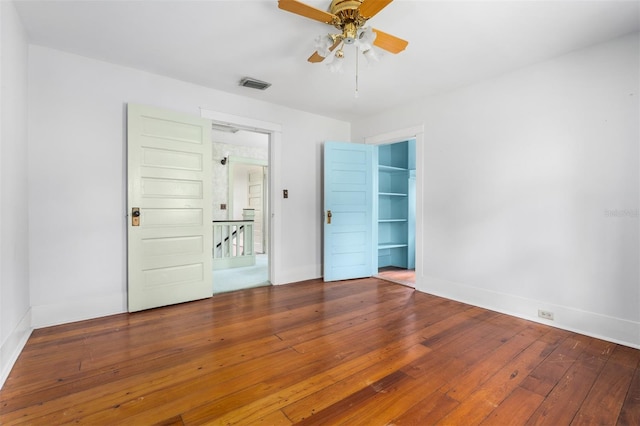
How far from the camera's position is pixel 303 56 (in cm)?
285

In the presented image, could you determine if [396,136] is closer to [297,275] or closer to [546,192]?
[546,192]

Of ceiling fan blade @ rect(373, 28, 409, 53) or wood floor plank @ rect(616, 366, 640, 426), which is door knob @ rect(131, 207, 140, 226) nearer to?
ceiling fan blade @ rect(373, 28, 409, 53)

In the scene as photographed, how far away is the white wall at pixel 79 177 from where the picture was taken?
8.81 feet

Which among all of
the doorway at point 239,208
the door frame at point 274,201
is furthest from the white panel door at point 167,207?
the door frame at point 274,201

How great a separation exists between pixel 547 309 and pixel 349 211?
2624 mm

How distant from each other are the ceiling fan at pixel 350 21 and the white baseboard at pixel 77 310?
3.13m

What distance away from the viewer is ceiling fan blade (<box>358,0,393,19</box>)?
5.93ft

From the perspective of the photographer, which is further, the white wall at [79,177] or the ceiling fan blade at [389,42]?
the white wall at [79,177]

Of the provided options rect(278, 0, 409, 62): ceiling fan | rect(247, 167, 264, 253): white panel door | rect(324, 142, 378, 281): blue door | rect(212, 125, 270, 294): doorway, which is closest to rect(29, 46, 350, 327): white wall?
rect(212, 125, 270, 294): doorway

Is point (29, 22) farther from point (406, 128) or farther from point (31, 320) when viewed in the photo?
point (406, 128)

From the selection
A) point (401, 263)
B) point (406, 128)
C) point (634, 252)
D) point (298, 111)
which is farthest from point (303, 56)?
point (401, 263)

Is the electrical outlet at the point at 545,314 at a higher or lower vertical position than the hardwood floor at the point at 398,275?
higher

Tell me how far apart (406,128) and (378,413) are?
3.55m

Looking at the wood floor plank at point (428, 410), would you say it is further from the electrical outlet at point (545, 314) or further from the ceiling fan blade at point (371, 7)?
the ceiling fan blade at point (371, 7)
